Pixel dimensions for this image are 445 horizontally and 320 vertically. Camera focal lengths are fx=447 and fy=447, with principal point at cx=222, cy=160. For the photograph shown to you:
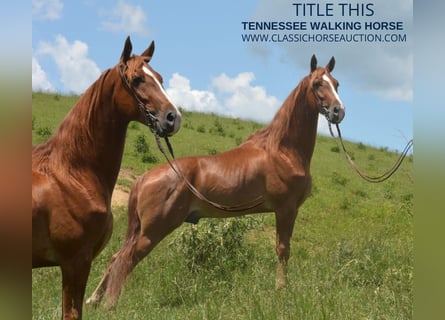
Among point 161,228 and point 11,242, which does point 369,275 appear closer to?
point 161,228

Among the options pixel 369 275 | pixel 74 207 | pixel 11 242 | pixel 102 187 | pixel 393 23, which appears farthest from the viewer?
pixel 369 275

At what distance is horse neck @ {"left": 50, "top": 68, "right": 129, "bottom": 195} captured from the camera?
2455 mm

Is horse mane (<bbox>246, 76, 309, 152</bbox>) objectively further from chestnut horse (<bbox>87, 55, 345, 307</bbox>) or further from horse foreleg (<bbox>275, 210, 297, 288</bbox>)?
horse foreleg (<bbox>275, 210, 297, 288</bbox>)

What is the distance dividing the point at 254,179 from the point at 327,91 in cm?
122

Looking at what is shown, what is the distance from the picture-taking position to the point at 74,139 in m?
2.48

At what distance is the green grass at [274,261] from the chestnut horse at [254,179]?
45cm

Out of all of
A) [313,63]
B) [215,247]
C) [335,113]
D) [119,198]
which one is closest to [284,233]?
[215,247]

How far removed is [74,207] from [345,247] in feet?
12.4

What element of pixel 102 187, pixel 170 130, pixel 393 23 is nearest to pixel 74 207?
pixel 102 187

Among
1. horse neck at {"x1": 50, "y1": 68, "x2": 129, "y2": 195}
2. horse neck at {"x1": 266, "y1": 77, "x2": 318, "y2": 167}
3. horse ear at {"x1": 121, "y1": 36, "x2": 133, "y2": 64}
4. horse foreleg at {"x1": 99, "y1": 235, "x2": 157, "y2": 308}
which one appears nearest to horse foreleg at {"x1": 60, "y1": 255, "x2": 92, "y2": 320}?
horse neck at {"x1": 50, "y1": 68, "x2": 129, "y2": 195}

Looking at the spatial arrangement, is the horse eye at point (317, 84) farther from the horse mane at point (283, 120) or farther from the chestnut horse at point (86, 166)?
the chestnut horse at point (86, 166)

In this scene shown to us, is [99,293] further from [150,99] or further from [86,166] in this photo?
[150,99]

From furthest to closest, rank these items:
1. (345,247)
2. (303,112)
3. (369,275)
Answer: (345,247)
(303,112)
(369,275)

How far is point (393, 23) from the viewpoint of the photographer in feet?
12.1
